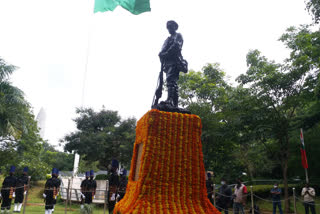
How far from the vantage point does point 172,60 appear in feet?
19.3

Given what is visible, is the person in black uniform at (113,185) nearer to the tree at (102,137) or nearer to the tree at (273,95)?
the tree at (273,95)

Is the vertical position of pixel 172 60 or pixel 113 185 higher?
pixel 172 60

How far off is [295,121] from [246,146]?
21.3 feet

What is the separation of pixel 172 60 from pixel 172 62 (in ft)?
0.18

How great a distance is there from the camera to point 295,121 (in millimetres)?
11609

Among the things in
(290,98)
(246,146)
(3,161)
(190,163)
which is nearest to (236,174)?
(246,146)

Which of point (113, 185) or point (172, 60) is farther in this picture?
point (113, 185)

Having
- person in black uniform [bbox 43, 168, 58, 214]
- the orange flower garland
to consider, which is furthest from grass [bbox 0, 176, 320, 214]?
the orange flower garland

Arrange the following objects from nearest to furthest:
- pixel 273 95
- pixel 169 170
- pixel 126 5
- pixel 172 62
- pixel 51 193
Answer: pixel 169 170
pixel 172 62
pixel 126 5
pixel 51 193
pixel 273 95

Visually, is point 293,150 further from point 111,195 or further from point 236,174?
point 111,195

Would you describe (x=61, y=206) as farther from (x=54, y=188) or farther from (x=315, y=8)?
(x=315, y=8)

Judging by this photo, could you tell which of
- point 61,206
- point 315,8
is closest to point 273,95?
point 315,8

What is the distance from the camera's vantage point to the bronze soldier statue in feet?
Answer: 18.6

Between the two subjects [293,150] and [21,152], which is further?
[21,152]
